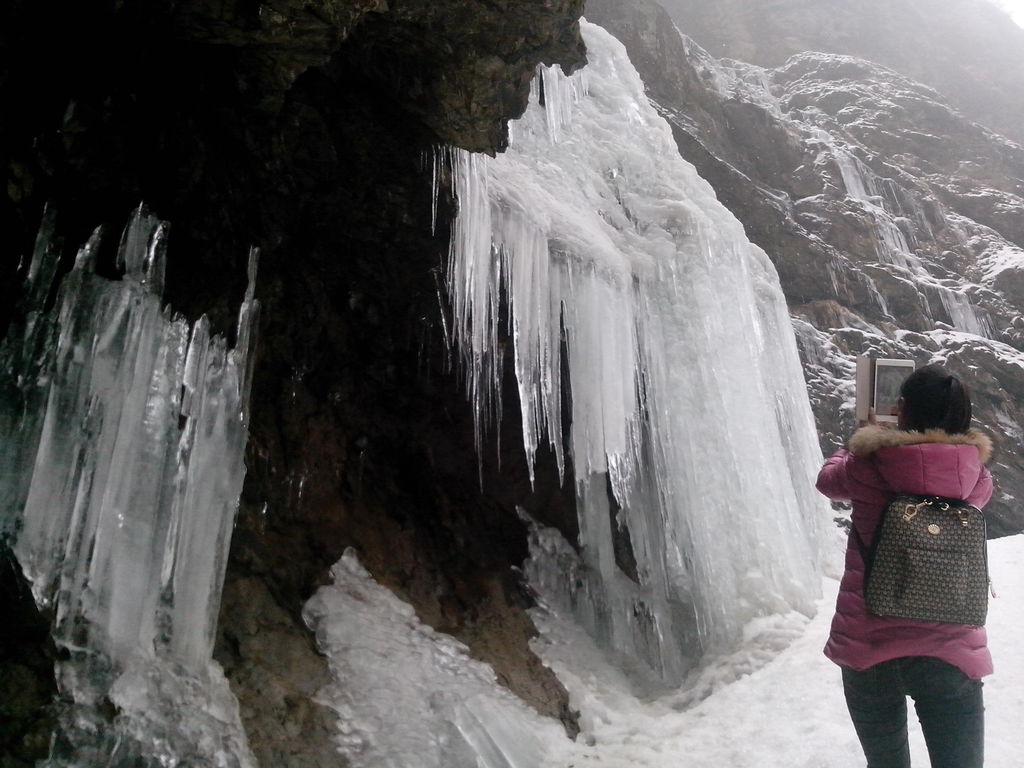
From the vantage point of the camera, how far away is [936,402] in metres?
1.92

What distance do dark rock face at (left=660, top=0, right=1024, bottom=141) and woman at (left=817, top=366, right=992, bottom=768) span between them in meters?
27.2

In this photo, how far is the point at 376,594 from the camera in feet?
14.6

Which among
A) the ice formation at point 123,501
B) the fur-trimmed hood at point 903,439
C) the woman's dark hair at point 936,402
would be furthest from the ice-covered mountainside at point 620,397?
the woman's dark hair at point 936,402

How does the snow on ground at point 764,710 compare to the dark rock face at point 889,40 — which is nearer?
the snow on ground at point 764,710

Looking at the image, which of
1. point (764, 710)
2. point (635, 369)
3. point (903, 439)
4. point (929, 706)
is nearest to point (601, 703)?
point (764, 710)

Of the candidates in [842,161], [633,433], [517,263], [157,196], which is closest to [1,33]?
[157,196]

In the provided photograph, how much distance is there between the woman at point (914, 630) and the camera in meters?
1.78

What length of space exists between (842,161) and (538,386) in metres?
14.7

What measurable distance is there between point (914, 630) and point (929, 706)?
19 cm

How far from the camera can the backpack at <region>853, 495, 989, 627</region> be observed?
1776 mm

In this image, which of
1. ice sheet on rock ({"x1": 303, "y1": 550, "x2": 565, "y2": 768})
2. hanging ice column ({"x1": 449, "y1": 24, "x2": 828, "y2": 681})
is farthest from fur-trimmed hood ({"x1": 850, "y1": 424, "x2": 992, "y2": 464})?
hanging ice column ({"x1": 449, "y1": 24, "x2": 828, "y2": 681})

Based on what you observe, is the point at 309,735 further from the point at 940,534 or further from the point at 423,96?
the point at 423,96

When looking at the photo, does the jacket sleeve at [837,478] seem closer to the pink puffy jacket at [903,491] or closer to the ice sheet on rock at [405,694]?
the pink puffy jacket at [903,491]

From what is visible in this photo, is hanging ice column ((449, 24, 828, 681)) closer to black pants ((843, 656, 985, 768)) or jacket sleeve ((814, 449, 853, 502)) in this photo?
jacket sleeve ((814, 449, 853, 502))
